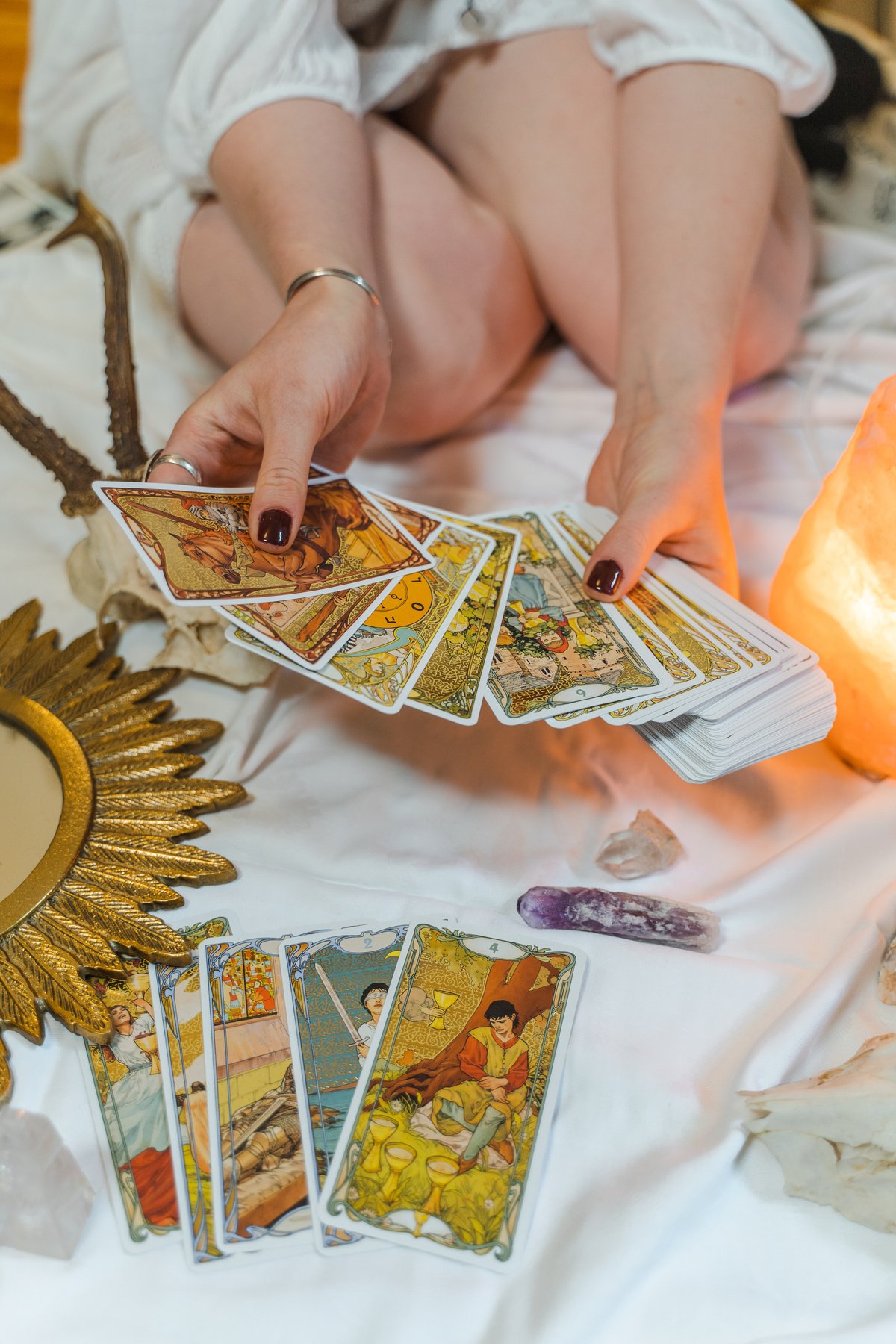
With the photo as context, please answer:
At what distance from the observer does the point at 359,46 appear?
150 centimetres

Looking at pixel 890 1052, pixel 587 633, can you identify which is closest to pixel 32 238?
pixel 587 633

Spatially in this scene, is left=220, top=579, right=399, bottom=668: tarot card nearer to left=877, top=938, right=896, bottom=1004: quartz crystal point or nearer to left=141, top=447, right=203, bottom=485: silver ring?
left=141, top=447, right=203, bottom=485: silver ring

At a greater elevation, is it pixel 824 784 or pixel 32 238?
pixel 32 238

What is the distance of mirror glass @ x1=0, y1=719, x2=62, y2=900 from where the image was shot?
0.96m

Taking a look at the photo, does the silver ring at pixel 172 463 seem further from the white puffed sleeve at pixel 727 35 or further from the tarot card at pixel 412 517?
the white puffed sleeve at pixel 727 35

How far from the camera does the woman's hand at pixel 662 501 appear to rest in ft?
3.38

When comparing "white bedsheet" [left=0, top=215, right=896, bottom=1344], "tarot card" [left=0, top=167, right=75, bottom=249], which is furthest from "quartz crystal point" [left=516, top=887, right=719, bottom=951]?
"tarot card" [left=0, top=167, right=75, bottom=249]

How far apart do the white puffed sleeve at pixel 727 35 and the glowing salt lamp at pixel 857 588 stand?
1.93ft

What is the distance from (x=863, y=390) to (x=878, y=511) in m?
0.69

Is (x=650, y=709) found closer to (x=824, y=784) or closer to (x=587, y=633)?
(x=587, y=633)

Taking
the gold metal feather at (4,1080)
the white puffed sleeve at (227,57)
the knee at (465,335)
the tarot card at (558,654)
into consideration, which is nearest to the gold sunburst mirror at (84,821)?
the gold metal feather at (4,1080)

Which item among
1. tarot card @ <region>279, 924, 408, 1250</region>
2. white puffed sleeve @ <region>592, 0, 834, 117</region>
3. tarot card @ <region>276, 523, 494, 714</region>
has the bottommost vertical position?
tarot card @ <region>279, 924, 408, 1250</region>

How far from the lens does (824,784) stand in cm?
115

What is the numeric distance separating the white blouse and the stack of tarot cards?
3.17 ft
